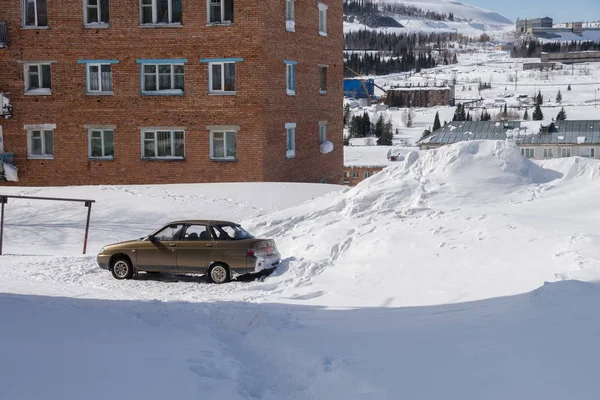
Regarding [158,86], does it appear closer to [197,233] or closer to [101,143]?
[101,143]

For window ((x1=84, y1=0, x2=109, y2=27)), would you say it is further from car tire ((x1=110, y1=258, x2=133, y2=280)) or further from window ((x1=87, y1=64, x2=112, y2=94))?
car tire ((x1=110, y1=258, x2=133, y2=280))

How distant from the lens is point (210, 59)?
1172 inches

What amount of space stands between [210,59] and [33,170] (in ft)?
31.1

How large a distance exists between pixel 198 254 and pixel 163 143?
16317mm

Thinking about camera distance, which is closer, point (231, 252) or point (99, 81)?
point (231, 252)

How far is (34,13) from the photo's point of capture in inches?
1208

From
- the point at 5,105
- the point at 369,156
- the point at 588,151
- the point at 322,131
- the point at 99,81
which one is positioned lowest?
the point at 369,156

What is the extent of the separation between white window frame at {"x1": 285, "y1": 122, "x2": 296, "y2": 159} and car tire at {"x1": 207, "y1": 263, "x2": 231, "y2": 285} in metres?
17.1

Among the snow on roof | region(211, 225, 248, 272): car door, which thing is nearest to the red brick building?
region(211, 225, 248, 272): car door

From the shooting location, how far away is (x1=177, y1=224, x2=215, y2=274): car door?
50.3 feet

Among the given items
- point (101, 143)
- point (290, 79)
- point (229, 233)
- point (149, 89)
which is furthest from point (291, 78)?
point (229, 233)

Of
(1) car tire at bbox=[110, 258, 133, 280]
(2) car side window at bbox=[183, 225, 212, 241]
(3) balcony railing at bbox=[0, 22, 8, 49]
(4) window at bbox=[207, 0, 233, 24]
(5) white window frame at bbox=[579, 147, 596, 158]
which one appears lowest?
(5) white window frame at bbox=[579, 147, 596, 158]

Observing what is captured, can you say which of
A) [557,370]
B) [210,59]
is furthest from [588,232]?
[210,59]

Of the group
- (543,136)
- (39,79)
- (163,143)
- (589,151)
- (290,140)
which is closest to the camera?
(163,143)
